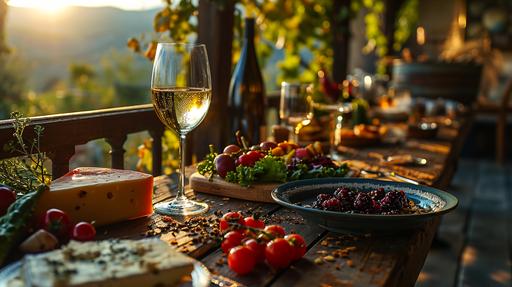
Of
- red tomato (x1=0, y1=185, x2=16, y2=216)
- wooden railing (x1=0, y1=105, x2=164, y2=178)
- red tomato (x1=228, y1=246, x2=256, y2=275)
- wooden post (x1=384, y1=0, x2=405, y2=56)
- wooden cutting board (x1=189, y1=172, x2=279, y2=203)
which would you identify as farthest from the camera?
wooden post (x1=384, y1=0, x2=405, y2=56)

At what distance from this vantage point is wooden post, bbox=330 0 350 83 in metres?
3.94

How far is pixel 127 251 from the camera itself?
0.81 meters

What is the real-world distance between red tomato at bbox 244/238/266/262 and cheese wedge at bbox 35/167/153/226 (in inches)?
A: 12.2

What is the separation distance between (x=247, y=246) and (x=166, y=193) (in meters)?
0.56

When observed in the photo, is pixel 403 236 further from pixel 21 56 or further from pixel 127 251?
pixel 21 56

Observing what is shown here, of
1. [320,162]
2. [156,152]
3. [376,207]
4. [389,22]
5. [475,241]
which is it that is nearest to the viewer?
[376,207]

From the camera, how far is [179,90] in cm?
121

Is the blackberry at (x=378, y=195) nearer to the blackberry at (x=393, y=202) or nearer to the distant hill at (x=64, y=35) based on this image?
the blackberry at (x=393, y=202)

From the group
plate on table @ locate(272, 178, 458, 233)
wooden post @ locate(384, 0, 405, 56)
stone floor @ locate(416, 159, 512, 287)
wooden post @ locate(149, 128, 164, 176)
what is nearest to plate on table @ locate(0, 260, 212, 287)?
plate on table @ locate(272, 178, 458, 233)

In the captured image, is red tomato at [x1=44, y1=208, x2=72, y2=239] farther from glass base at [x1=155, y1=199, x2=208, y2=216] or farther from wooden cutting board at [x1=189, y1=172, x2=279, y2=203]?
wooden cutting board at [x1=189, y1=172, x2=279, y2=203]

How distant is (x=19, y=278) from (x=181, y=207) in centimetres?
52

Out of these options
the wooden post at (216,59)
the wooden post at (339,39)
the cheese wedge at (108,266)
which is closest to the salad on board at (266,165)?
the cheese wedge at (108,266)

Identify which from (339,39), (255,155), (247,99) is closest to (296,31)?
(339,39)

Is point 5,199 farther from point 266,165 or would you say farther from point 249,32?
point 249,32
